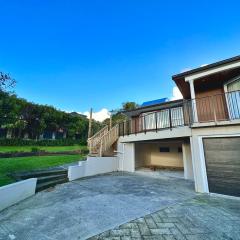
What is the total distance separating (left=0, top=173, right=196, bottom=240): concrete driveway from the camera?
3.84m

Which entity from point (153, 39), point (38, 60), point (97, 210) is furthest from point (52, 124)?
point (97, 210)

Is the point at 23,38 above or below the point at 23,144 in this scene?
above

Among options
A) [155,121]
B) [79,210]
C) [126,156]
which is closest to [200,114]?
[155,121]

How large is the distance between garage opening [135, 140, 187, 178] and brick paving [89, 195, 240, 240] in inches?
342

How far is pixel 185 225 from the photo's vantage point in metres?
4.10

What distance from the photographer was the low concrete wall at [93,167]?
945cm

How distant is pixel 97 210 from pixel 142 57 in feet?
47.0

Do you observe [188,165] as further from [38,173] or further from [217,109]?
[38,173]

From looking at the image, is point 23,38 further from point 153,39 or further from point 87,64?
point 153,39

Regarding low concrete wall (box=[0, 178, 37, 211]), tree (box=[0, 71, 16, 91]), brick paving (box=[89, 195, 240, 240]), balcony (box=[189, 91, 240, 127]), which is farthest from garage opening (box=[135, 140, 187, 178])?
tree (box=[0, 71, 16, 91])

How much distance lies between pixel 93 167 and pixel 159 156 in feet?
23.9

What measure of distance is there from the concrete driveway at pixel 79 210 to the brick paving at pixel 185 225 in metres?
0.33

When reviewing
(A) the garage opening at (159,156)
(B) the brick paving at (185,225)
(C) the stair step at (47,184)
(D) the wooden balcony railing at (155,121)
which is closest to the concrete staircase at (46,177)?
(C) the stair step at (47,184)

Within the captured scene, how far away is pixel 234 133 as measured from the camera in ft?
21.7
